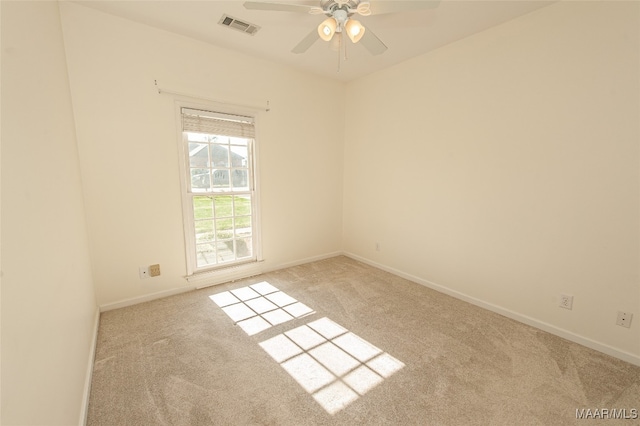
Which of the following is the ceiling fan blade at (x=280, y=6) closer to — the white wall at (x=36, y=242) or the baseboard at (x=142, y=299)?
the white wall at (x=36, y=242)

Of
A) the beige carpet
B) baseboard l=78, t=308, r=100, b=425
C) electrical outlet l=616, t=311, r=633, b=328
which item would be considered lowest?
the beige carpet

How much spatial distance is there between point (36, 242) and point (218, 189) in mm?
2107

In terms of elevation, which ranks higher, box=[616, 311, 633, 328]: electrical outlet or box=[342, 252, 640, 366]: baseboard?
box=[616, 311, 633, 328]: electrical outlet

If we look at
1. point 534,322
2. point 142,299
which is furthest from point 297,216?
point 534,322

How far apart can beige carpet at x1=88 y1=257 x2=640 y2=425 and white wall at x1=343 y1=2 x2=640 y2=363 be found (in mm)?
395

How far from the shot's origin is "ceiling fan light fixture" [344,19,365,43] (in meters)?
1.79

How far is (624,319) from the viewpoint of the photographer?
1.92 metres

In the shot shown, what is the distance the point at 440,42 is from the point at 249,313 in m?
3.27

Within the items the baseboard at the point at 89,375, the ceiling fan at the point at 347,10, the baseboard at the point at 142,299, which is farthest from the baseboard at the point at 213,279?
the ceiling fan at the point at 347,10

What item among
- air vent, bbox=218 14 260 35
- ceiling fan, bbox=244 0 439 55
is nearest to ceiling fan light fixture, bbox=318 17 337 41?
ceiling fan, bbox=244 0 439 55

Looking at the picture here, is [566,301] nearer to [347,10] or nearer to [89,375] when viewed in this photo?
[347,10]

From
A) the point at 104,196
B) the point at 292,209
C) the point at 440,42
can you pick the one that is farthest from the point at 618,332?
the point at 104,196

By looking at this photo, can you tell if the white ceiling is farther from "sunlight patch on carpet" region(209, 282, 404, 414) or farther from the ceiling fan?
"sunlight patch on carpet" region(209, 282, 404, 414)

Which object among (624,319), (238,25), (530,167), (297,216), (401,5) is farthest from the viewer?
(297,216)
